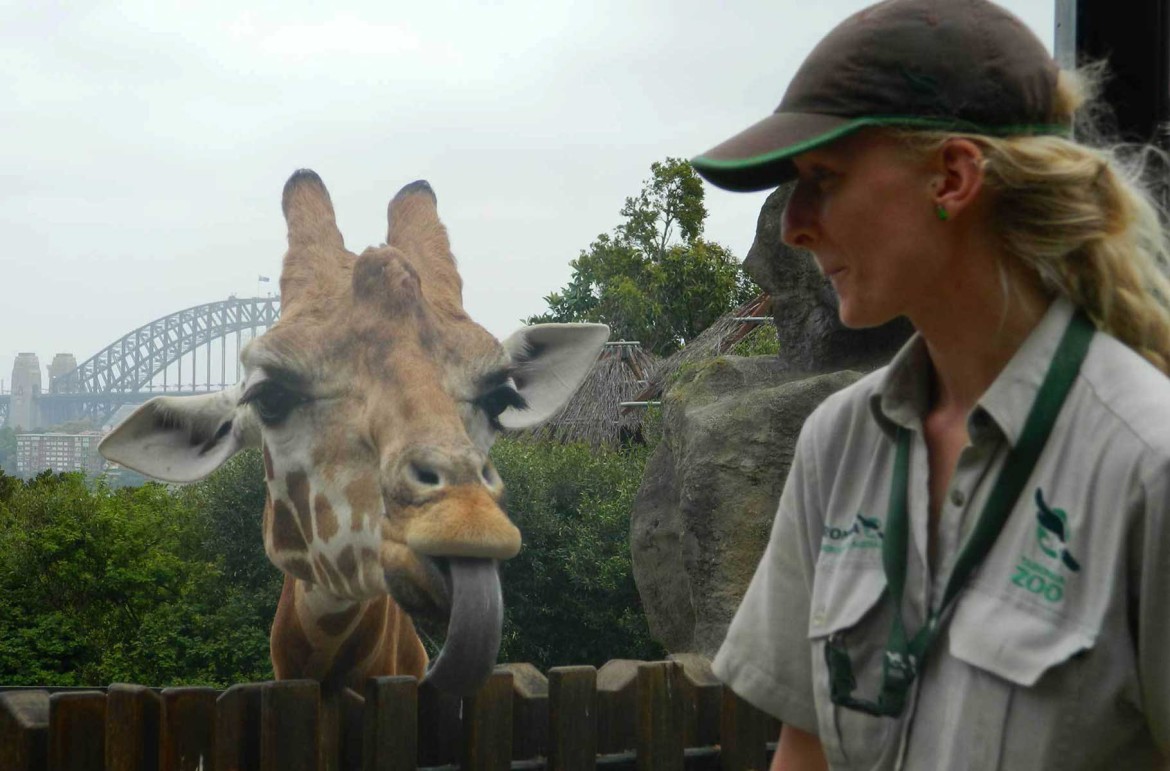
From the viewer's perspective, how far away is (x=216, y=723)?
97.0 inches

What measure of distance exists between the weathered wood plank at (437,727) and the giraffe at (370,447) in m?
0.07

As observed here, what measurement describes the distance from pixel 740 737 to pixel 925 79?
2.39 m

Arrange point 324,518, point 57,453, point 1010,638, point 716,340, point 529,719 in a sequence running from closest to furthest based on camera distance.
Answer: point 1010,638
point 324,518
point 529,719
point 57,453
point 716,340

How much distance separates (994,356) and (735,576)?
7.62ft

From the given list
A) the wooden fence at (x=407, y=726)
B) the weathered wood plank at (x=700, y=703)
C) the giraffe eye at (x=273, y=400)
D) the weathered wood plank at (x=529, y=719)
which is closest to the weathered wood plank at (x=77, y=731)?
the wooden fence at (x=407, y=726)

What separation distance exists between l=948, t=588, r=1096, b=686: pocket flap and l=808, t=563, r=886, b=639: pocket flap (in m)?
0.10

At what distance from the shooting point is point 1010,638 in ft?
3.00

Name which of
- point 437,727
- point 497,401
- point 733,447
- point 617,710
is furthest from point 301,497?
point 733,447

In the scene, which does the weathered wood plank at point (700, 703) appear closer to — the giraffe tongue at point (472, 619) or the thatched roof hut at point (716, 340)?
the giraffe tongue at point (472, 619)

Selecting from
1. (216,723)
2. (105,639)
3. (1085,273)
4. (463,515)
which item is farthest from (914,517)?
(105,639)

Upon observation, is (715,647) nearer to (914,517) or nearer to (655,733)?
(655,733)

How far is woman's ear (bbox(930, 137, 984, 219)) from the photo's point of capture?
0.98m

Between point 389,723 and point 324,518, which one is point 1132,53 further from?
point 389,723

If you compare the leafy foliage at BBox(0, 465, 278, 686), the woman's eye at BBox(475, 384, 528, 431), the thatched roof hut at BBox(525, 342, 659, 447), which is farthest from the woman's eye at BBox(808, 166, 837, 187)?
the thatched roof hut at BBox(525, 342, 659, 447)
